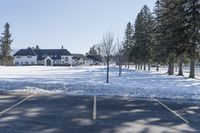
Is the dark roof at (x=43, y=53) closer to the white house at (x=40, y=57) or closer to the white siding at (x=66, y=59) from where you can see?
the white house at (x=40, y=57)

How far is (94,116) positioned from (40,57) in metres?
135

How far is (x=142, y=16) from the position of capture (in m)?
73.1

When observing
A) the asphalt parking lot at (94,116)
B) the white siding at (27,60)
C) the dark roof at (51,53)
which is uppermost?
the dark roof at (51,53)

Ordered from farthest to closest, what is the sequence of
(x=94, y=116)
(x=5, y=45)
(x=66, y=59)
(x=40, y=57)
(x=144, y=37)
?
(x=66, y=59) → (x=40, y=57) → (x=5, y=45) → (x=144, y=37) → (x=94, y=116)

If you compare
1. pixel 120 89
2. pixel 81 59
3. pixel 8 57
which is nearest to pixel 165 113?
pixel 120 89

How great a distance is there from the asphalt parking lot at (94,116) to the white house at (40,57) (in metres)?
128

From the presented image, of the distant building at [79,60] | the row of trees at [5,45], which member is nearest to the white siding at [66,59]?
the distant building at [79,60]

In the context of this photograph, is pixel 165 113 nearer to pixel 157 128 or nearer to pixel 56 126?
pixel 157 128

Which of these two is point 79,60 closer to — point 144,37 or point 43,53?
point 43,53

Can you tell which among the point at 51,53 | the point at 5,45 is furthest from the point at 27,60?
the point at 5,45

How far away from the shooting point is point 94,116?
43.8 feet

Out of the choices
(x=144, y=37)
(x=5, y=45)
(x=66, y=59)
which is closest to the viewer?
(x=144, y=37)

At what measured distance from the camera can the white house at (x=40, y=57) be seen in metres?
146

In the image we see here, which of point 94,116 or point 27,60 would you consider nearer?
point 94,116
